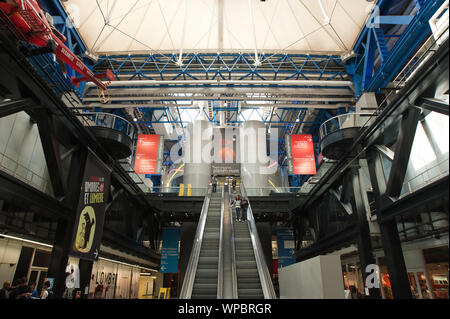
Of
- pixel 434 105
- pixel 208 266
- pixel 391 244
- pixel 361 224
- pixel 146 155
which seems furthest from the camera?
pixel 146 155

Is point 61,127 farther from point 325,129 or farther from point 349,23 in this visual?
point 349,23

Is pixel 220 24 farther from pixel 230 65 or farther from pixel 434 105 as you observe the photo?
pixel 434 105

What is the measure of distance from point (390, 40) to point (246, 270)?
63.9ft

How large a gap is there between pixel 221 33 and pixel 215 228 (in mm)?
14450

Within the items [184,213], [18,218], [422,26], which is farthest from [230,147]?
[18,218]

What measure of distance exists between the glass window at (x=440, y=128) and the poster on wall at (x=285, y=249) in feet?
44.6

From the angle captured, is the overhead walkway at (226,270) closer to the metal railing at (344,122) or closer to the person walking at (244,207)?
the person walking at (244,207)

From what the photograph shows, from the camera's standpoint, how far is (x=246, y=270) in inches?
348

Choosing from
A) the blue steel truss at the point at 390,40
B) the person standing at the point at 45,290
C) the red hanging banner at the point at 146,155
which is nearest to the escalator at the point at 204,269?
the person standing at the point at 45,290

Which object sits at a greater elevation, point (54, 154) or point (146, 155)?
point (146, 155)

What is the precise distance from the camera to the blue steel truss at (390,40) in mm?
12523

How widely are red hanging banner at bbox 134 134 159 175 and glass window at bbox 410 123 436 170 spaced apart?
1420 centimetres

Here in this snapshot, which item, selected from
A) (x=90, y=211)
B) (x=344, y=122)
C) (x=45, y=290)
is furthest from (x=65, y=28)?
(x=344, y=122)

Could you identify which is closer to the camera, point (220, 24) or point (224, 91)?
point (224, 91)
